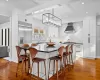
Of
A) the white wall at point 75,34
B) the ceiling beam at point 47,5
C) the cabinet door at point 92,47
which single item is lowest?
the cabinet door at point 92,47

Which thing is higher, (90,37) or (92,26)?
(92,26)

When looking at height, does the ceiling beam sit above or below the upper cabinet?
above

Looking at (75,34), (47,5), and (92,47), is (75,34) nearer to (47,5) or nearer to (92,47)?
(92,47)

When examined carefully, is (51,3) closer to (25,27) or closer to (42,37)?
(25,27)

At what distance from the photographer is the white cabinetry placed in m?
6.12

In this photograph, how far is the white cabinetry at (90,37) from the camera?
6121 mm

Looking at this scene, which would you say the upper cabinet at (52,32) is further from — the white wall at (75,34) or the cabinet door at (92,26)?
the cabinet door at (92,26)

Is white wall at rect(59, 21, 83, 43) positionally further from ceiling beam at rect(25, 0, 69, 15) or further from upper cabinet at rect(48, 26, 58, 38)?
ceiling beam at rect(25, 0, 69, 15)

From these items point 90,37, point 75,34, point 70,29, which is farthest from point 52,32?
point 90,37

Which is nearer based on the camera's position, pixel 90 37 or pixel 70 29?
pixel 90 37

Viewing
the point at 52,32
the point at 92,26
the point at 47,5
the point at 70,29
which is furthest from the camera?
the point at 52,32

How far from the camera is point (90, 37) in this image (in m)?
6.24

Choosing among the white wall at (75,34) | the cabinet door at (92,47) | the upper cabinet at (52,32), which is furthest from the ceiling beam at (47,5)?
the white wall at (75,34)

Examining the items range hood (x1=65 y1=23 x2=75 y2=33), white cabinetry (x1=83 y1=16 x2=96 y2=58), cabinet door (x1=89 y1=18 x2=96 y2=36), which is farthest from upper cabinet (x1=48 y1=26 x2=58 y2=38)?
cabinet door (x1=89 y1=18 x2=96 y2=36)
